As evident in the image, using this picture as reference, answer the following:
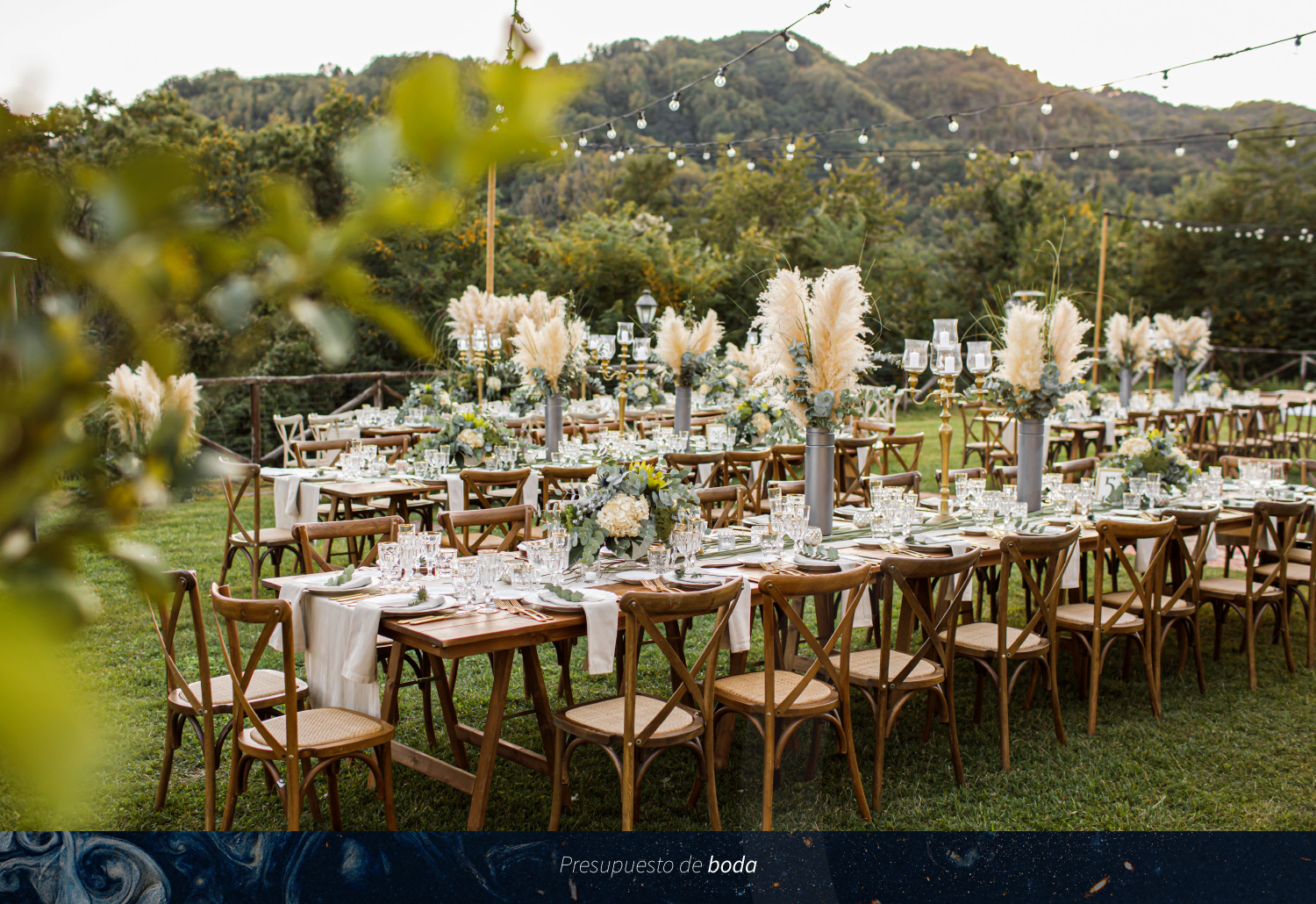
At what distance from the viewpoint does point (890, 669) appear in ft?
13.8

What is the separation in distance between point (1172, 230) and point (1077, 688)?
74.9 feet

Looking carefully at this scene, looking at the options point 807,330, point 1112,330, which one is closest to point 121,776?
point 807,330

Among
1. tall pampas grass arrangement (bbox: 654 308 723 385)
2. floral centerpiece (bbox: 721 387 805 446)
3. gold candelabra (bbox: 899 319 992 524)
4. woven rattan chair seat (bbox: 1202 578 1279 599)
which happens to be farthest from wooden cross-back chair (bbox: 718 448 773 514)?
woven rattan chair seat (bbox: 1202 578 1279 599)

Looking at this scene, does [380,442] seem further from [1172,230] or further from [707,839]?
[1172,230]

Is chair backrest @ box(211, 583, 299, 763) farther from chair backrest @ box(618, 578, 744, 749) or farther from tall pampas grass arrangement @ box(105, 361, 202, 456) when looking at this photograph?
tall pampas grass arrangement @ box(105, 361, 202, 456)

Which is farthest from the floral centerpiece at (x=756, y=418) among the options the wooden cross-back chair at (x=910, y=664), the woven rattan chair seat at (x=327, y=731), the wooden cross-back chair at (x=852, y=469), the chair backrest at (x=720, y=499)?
the woven rattan chair seat at (x=327, y=731)

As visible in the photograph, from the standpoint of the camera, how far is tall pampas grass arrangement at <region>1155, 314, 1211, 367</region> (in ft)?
38.8

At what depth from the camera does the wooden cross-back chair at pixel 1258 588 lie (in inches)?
207

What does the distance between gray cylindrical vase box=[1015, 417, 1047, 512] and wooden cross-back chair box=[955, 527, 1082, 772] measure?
0.82 m

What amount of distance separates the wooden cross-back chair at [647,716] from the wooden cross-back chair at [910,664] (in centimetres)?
68

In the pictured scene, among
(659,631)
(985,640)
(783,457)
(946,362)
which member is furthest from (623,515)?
(783,457)

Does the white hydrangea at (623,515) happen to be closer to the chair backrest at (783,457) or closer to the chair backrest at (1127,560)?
the chair backrest at (1127,560)

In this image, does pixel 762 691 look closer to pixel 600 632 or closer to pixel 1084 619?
pixel 600 632

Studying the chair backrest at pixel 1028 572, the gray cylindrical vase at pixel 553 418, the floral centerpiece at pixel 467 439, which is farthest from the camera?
the gray cylindrical vase at pixel 553 418
